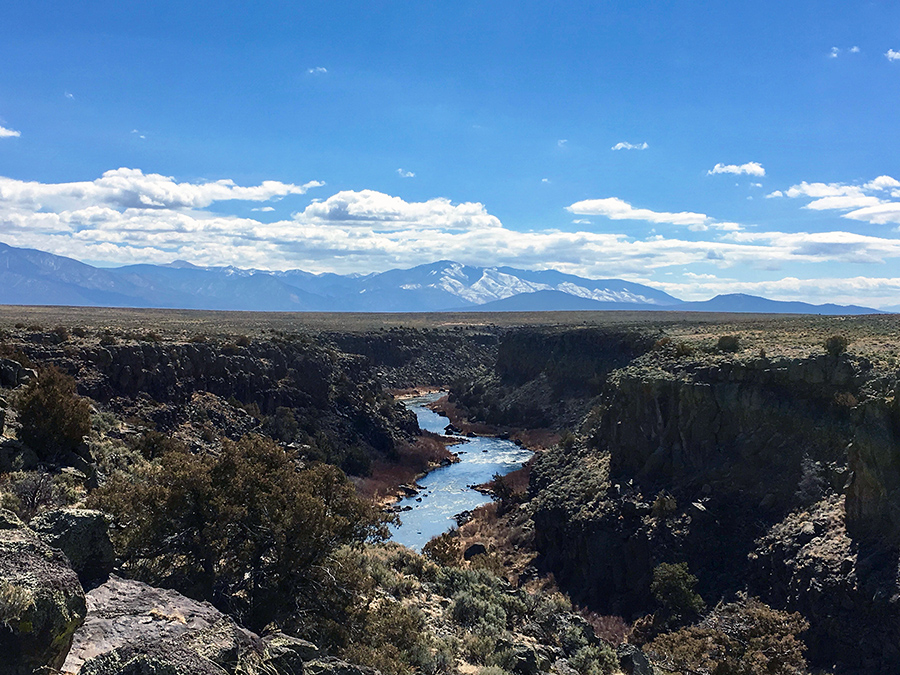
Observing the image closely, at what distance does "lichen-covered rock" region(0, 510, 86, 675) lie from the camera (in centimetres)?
676

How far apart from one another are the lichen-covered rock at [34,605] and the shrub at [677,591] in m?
21.7

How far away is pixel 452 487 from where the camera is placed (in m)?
46.6

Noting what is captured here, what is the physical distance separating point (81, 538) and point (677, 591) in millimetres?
21036

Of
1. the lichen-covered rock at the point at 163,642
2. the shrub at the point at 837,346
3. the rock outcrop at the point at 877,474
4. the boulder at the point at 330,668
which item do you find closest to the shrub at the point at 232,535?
the lichen-covered rock at the point at 163,642

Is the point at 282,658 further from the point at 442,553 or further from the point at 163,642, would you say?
the point at 442,553

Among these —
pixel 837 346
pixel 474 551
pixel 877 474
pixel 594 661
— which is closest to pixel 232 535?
pixel 594 661

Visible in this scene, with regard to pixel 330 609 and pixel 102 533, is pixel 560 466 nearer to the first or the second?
pixel 330 609

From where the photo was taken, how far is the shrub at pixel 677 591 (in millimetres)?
24000

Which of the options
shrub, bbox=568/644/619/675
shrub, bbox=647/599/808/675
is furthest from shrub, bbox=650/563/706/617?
shrub, bbox=568/644/619/675

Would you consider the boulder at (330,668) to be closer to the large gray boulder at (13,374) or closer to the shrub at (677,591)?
the shrub at (677,591)

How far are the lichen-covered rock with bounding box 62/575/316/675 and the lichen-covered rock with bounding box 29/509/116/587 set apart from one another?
1.02ft

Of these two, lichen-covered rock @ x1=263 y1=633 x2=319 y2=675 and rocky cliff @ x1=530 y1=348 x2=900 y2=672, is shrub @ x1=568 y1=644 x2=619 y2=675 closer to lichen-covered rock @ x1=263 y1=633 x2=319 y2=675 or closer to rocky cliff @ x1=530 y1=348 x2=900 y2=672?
rocky cliff @ x1=530 y1=348 x2=900 y2=672

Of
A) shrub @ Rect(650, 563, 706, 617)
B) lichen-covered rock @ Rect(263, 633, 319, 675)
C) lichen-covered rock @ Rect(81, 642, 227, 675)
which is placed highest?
lichen-covered rock @ Rect(81, 642, 227, 675)

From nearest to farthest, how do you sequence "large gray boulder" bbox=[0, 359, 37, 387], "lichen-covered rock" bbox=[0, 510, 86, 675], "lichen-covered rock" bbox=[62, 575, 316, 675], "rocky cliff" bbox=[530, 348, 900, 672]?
"lichen-covered rock" bbox=[0, 510, 86, 675] → "lichen-covered rock" bbox=[62, 575, 316, 675] → "rocky cliff" bbox=[530, 348, 900, 672] → "large gray boulder" bbox=[0, 359, 37, 387]
